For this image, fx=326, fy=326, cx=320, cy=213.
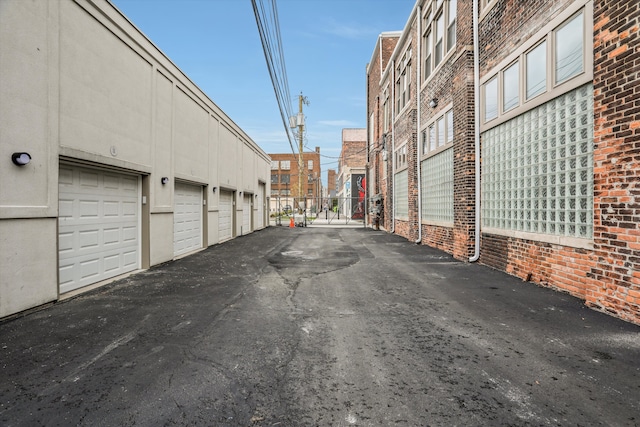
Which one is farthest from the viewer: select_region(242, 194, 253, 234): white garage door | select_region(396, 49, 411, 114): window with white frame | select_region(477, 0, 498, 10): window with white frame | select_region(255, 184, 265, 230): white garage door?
select_region(255, 184, 265, 230): white garage door

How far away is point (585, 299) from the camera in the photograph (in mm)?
4996

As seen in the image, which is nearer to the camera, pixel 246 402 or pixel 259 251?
pixel 246 402

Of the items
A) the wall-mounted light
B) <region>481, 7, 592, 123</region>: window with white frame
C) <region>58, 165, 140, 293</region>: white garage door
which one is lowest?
<region>58, 165, 140, 293</region>: white garage door

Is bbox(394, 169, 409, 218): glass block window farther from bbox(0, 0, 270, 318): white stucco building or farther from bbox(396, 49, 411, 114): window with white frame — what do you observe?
bbox(0, 0, 270, 318): white stucco building

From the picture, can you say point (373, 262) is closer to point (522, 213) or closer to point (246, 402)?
point (522, 213)

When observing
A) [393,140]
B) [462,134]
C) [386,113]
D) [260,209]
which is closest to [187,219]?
[462,134]

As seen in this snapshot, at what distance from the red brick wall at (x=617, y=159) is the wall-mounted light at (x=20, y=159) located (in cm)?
815

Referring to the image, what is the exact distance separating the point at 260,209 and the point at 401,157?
37.3 feet

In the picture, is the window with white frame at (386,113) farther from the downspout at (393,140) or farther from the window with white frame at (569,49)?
the window with white frame at (569,49)

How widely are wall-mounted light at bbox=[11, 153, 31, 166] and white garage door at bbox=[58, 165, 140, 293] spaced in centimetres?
102

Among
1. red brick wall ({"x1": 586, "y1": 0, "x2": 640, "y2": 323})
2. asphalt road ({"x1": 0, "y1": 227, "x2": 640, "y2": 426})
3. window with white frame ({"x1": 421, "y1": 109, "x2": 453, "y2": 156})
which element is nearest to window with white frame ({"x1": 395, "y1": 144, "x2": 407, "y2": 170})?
window with white frame ({"x1": 421, "y1": 109, "x2": 453, "y2": 156})

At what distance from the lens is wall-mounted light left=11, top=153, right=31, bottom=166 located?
15.1 ft

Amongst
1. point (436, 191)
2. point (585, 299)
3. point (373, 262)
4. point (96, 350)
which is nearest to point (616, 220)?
point (585, 299)

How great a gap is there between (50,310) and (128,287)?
1.48 m
